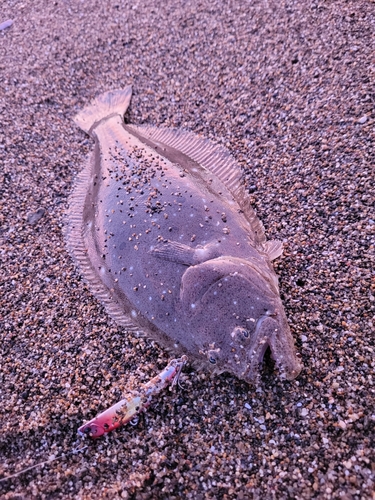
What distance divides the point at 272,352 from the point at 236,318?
0.93ft

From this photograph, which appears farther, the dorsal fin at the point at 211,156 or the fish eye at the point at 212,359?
the dorsal fin at the point at 211,156

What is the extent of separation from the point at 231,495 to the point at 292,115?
2.85 metres

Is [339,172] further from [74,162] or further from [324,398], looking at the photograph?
[74,162]

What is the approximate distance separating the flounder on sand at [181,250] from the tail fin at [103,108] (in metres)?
0.36

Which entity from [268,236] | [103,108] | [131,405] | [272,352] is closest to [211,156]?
[268,236]

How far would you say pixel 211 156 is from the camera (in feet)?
11.0

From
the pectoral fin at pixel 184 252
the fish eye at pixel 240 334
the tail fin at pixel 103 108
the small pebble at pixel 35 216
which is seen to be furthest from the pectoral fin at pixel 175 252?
the tail fin at pixel 103 108

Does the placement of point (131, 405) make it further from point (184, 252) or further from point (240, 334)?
point (184, 252)

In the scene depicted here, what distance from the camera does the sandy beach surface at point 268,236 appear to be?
6.86 feet

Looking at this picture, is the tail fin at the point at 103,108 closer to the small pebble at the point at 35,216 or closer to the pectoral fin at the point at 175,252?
the small pebble at the point at 35,216

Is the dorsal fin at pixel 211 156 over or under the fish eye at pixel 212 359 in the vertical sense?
over

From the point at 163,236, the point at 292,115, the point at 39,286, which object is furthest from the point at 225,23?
the point at 39,286

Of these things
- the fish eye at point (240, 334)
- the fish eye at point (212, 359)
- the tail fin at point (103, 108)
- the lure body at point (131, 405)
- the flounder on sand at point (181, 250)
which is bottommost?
the lure body at point (131, 405)

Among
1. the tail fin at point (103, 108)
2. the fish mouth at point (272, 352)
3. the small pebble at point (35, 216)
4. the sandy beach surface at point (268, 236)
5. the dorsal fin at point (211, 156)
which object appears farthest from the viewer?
the tail fin at point (103, 108)
